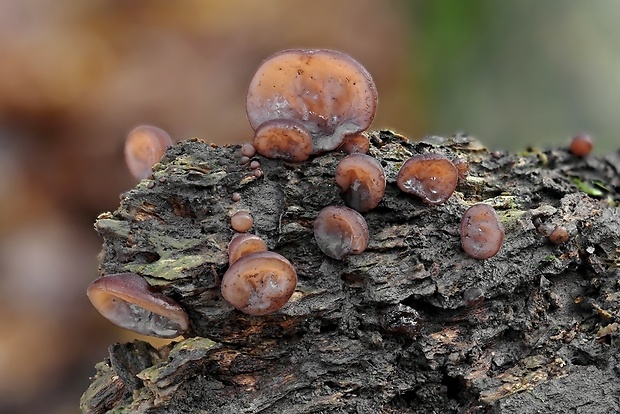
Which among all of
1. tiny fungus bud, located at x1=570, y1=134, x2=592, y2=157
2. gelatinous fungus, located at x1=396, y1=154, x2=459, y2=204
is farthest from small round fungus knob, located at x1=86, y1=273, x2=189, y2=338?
tiny fungus bud, located at x1=570, y1=134, x2=592, y2=157

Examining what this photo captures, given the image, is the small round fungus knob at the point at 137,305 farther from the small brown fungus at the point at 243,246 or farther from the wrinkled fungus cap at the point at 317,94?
the wrinkled fungus cap at the point at 317,94

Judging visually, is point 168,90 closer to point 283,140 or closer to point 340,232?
point 283,140

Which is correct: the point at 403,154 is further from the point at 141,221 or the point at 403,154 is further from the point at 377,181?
the point at 141,221

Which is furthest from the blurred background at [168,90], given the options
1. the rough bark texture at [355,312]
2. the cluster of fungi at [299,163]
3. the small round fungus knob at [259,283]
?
the small round fungus knob at [259,283]

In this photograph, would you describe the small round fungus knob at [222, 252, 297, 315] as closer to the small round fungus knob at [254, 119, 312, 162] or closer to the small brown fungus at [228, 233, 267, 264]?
the small brown fungus at [228, 233, 267, 264]

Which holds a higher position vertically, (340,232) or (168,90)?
(168,90)

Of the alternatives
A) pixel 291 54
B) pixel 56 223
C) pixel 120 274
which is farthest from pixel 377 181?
pixel 56 223

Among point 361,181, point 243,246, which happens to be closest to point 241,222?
point 243,246

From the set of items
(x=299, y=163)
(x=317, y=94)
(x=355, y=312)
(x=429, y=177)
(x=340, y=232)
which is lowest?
(x=355, y=312)
